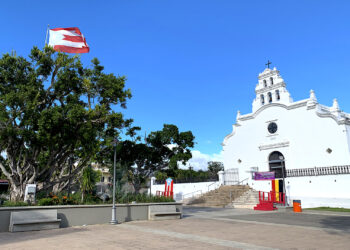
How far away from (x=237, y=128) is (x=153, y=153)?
11.4 metres

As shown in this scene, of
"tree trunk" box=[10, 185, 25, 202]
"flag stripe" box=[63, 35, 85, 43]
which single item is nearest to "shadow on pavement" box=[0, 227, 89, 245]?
"tree trunk" box=[10, 185, 25, 202]

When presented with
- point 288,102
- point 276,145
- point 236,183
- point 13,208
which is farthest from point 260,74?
point 13,208

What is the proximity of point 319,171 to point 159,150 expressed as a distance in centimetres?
1840

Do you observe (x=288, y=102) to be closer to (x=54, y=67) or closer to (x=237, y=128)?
(x=237, y=128)

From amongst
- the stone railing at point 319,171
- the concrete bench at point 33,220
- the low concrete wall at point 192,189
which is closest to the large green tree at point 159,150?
the low concrete wall at point 192,189

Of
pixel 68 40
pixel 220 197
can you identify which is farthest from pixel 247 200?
pixel 68 40

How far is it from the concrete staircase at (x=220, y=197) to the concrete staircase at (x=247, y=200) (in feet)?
1.73

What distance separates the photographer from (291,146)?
2962cm

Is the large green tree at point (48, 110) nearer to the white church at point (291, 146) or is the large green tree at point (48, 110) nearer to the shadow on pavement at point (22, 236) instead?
the shadow on pavement at point (22, 236)

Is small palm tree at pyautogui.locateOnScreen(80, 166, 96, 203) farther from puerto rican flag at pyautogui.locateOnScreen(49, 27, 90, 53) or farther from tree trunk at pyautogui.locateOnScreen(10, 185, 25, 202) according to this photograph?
puerto rican flag at pyautogui.locateOnScreen(49, 27, 90, 53)

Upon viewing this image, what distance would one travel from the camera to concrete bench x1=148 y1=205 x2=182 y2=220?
15.0m

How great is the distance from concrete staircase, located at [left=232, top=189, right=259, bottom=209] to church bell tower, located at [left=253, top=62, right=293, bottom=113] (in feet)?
36.7

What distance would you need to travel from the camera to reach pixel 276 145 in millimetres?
30844

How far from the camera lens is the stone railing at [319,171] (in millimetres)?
23208
